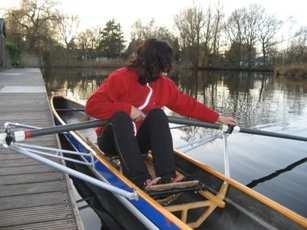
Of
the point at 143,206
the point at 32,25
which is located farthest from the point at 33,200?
the point at 32,25

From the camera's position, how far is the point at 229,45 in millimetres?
49688

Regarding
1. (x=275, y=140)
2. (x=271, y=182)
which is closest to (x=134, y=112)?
(x=271, y=182)

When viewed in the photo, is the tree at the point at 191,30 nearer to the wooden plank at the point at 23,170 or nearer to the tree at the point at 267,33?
the tree at the point at 267,33

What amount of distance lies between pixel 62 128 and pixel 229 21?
4781 centimetres

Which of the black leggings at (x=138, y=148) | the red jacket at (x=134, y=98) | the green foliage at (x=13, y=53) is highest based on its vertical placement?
the green foliage at (x=13, y=53)

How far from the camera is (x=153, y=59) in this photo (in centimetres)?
331

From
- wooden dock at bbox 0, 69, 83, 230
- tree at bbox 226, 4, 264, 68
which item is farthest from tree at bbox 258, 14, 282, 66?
wooden dock at bbox 0, 69, 83, 230

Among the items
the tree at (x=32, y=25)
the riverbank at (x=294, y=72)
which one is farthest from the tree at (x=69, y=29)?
the riverbank at (x=294, y=72)

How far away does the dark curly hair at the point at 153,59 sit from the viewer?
3.29 meters

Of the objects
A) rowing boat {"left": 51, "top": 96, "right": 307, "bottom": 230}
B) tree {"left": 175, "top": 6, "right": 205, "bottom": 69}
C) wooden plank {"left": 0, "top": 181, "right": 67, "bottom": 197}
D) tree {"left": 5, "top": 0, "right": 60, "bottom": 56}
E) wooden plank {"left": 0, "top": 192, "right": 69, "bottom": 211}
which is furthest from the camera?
tree {"left": 175, "top": 6, "right": 205, "bottom": 69}

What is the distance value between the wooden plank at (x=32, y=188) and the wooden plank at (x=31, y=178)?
10 cm

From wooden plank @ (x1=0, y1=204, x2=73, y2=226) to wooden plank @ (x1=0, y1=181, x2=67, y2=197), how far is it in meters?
0.38

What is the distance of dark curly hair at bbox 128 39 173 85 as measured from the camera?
329 centimetres

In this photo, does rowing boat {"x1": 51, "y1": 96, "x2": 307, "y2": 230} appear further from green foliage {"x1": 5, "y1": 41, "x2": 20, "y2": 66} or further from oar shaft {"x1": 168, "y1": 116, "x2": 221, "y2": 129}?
green foliage {"x1": 5, "y1": 41, "x2": 20, "y2": 66}
